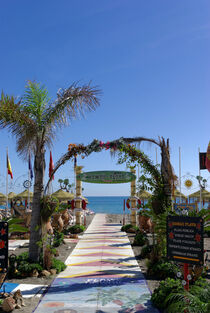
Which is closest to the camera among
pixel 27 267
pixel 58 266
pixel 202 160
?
pixel 27 267

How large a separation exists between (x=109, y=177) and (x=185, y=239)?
1367 centimetres

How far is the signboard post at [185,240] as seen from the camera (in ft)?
19.7

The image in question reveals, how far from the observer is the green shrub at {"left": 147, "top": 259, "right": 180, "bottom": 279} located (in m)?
8.60

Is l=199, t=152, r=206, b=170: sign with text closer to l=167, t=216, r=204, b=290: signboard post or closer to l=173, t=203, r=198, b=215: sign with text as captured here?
l=173, t=203, r=198, b=215: sign with text

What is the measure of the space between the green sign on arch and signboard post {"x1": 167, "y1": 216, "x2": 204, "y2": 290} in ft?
42.5

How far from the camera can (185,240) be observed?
6.23 metres

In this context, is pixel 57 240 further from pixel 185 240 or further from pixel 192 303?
pixel 192 303

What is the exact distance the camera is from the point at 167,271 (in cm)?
866

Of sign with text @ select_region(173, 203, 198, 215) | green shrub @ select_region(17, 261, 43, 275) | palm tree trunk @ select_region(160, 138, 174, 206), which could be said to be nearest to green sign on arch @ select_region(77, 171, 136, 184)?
sign with text @ select_region(173, 203, 198, 215)

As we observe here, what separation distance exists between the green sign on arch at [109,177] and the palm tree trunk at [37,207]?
1006 centimetres

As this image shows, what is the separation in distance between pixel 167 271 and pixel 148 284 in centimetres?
82

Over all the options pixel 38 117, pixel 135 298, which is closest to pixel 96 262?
pixel 135 298

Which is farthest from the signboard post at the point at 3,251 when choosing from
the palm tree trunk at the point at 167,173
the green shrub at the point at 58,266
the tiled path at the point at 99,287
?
the palm tree trunk at the point at 167,173

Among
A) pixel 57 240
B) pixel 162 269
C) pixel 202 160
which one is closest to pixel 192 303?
pixel 162 269
